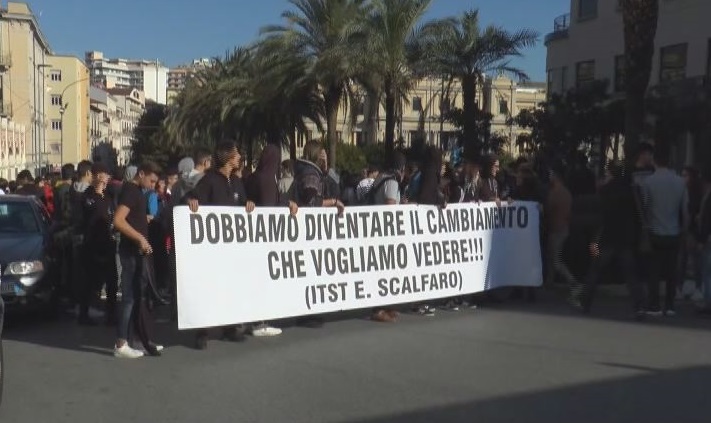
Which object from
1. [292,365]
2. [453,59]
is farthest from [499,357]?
[453,59]

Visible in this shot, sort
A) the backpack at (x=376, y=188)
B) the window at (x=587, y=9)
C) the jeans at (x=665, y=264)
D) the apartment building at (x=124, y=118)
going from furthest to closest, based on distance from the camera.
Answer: the apartment building at (x=124, y=118) → the window at (x=587, y=9) → the jeans at (x=665, y=264) → the backpack at (x=376, y=188)

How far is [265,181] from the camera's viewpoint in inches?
347

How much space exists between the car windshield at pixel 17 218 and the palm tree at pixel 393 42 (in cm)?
1448

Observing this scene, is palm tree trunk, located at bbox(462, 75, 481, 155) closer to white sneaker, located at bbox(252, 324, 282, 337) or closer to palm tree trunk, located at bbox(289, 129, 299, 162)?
palm tree trunk, located at bbox(289, 129, 299, 162)

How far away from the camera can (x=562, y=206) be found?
11164 millimetres

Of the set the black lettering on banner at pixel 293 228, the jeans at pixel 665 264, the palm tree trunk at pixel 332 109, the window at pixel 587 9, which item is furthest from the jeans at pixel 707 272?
the window at pixel 587 9

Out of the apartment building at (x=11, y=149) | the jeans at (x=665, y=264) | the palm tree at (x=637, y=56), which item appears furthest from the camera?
the apartment building at (x=11, y=149)

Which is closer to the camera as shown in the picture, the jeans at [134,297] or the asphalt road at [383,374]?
the asphalt road at [383,374]

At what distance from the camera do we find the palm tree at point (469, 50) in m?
26.1

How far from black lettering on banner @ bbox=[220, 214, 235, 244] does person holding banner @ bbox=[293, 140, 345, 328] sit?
1.15m

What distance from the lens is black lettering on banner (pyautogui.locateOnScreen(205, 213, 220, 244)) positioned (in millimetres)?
8062

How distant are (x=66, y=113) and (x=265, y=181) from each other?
106149mm

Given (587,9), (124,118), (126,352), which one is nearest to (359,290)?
(126,352)

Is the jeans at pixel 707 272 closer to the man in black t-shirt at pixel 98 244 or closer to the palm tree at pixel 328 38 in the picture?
the man in black t-shirt at pixel 98 244
